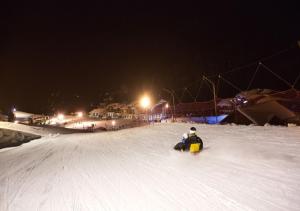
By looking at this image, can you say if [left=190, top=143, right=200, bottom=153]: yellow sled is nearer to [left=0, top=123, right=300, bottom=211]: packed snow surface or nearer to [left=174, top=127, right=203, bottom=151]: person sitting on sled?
[left=174, top=127, right=203, bottom=151]: person sitting on sled

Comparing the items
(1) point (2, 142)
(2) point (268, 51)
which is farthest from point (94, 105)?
(1) point (2, 142)

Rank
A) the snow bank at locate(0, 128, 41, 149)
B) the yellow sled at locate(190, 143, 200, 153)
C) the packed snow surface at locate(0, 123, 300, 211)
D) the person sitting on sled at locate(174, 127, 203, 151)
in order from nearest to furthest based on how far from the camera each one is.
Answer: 1. the packed snow surface at locate(0, 123, 300, 211)
2. the yellow sled at locate(190, 143, 200, 153)
3. the person sitting on sled at locate(174, 127, 203, 151)
4. the snow bank at locate(0, 128, 41, 149)

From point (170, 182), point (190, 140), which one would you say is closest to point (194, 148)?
point (190, 140)

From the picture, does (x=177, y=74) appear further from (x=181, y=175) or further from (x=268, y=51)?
(x=181, y=175)

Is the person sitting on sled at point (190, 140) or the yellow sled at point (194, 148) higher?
the person sitting on sled at point (190, 140)

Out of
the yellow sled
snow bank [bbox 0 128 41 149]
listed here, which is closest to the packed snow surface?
the yellow sled

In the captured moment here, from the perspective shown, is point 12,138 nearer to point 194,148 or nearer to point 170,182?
point 194,148

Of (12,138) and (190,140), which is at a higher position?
(12,138)

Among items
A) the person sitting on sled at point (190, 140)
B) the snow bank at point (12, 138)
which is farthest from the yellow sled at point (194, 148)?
the snow bank at point (12, 138)

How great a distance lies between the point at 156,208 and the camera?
17.2ft

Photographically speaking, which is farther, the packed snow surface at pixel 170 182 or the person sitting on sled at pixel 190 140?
the person sitting on sled at pixel 190 140

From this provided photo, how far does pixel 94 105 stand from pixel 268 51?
64.5 metres

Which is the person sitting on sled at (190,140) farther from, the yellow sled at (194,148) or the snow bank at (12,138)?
the snow bank at (12,138)

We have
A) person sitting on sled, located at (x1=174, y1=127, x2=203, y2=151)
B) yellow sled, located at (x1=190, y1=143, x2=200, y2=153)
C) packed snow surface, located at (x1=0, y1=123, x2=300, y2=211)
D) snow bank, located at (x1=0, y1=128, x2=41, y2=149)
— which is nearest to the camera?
packed snow surface, located at (x1=0, y1=123, x2=300, y2=211)
